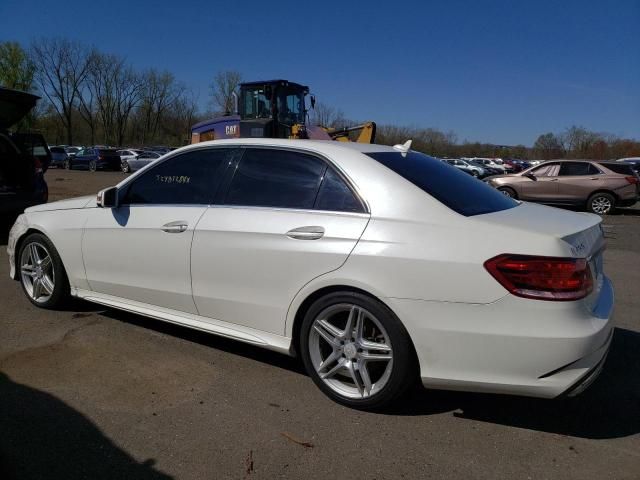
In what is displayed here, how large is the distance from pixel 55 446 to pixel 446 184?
8.62 feet

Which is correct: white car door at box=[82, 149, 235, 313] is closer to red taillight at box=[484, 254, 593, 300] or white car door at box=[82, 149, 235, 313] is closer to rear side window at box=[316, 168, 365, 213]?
rear side window at box=[316, 168, 365, 213]

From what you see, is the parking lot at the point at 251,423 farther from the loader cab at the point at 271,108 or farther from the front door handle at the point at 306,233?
the loader cab at the point at 271,108

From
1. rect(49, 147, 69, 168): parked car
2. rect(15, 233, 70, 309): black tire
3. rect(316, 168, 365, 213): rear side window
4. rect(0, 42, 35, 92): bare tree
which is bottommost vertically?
rect(49, 147, 69, 168): parked car

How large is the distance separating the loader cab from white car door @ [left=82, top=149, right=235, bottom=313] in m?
10.7

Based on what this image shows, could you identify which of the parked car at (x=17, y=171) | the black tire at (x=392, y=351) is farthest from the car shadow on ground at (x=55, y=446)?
the parked car at (x=17, y=171)

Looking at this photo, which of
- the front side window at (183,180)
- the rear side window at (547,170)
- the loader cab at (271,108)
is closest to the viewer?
the front side window at (183,180)

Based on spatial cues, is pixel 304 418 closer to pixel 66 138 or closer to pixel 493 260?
pixel 493 260

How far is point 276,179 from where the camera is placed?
3.53 meters

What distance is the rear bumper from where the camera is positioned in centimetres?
259

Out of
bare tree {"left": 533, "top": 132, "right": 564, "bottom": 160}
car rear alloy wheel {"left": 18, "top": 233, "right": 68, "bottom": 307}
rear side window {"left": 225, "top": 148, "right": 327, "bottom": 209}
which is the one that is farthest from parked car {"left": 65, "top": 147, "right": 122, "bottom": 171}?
bare tree {"left": 533, "top": 132, "right": 564, "bottom": 160}

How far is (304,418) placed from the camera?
3037mm

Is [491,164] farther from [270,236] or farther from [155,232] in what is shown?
[270,236]

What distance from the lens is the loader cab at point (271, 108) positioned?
1495 centimetres

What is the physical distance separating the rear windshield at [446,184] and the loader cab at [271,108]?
11.4 metres
